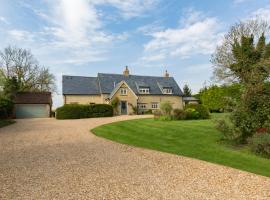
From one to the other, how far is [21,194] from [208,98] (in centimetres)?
4063

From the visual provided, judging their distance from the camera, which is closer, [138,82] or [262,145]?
[262,145]

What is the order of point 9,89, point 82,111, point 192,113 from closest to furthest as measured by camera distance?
point 192,113, point 82,111, point 9,89

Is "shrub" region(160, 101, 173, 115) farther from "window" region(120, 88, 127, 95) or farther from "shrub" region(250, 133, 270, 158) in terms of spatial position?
"shrub" region(250, 133, 270, 158)

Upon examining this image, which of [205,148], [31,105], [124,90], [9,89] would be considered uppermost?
[9,89]

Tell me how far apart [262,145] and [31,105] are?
36.5m

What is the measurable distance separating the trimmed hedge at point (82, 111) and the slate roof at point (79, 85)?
825cm

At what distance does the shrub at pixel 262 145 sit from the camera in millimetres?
9377

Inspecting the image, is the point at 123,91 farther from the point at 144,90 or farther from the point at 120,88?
the point at 144,90

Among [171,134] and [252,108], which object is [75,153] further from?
[252,108]

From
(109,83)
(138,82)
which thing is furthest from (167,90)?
(109,83)

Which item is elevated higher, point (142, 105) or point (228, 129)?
point (142, 105)

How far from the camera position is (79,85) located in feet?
142

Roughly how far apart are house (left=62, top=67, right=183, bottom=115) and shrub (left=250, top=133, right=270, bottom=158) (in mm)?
32084

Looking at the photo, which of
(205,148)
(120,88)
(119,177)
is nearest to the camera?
(119,177)
